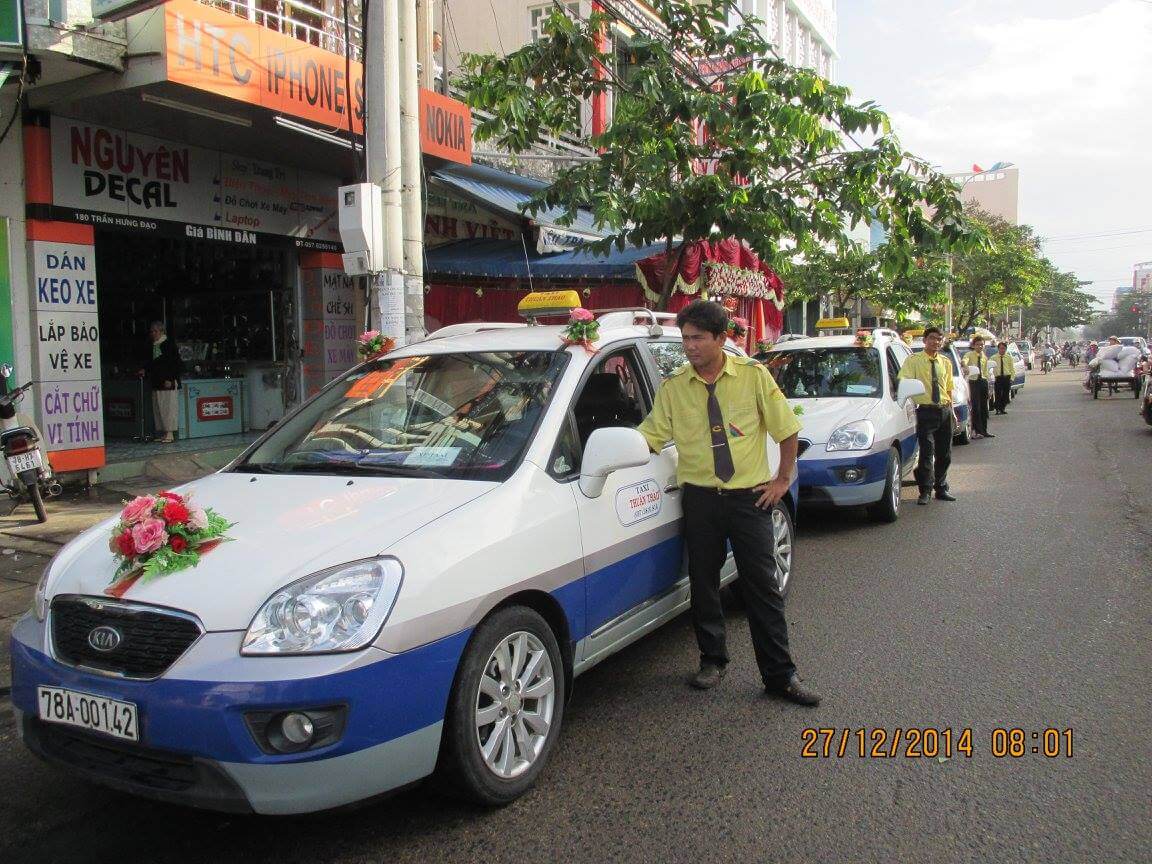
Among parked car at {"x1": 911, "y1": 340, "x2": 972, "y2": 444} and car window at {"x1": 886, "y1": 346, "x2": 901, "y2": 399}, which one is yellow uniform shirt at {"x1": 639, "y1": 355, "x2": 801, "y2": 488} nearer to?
car window at {"x1": 886, "y1": 346, "x2": 901, "y2": 399}

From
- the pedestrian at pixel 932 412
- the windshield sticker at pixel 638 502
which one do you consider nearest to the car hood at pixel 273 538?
the windshield sticker at pixel 638 502

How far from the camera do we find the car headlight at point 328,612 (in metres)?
2.65

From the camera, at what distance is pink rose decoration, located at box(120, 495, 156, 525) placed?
9.69 ft

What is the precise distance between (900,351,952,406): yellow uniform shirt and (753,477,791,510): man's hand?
5254 mm

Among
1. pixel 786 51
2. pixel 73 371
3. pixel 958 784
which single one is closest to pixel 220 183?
pixel 73 371

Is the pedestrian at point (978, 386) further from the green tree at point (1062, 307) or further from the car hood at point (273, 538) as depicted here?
the green tree at point (1062, 307)

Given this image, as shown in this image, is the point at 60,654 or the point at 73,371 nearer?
the point at 60,654

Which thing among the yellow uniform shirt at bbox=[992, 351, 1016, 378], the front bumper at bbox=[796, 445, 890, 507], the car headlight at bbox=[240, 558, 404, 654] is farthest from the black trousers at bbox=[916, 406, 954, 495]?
the yellow uniform shirt at bbox=[992, 351, 1016, 378]

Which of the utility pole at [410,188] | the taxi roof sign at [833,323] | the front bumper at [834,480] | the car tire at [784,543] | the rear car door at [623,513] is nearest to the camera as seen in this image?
the rear car door at [623,513]

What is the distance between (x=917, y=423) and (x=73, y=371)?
8.37m

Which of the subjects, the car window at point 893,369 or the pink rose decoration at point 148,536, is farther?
the car window at point 893,369

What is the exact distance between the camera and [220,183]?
10.3 meters

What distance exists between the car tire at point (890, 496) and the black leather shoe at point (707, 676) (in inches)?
163

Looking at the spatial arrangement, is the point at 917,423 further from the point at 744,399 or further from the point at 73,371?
the point at 73,371
